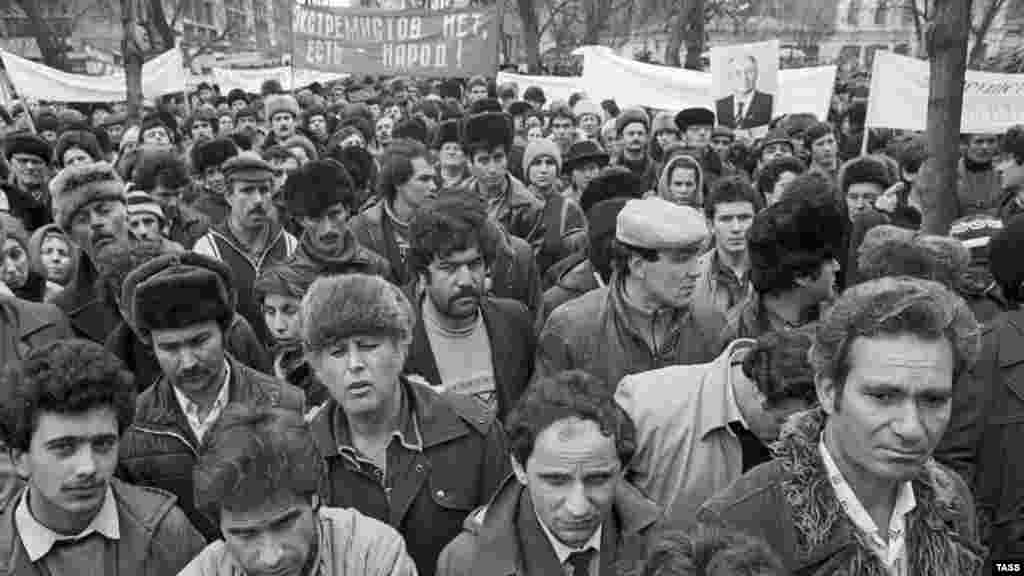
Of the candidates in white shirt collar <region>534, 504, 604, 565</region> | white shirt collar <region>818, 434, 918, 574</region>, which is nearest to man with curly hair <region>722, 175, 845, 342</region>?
white shirt collar <region>534, 504, 604, 565</region>

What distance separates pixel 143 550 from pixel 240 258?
312cm

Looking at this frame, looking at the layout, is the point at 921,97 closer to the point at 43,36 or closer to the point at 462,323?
the point at 462,323

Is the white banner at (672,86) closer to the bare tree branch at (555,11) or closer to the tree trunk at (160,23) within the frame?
the tree trunk at (160,23)

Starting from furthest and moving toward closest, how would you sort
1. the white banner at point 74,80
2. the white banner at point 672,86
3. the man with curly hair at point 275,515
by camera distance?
the white banner at point 74,80, the white banner at point 672,86, the man with curly hair at point 275,515

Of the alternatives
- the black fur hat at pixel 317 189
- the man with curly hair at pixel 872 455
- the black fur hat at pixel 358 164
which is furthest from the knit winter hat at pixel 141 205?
the man with curly hair at pixel 872 455

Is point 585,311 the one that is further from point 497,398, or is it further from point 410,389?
point 410,389

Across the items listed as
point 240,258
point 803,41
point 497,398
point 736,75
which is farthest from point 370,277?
point 803,41

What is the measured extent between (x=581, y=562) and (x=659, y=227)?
5.10 feet

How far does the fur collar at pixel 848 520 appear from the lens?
7.73ft

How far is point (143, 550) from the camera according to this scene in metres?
2.87

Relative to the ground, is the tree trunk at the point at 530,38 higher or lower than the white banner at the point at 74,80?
higher

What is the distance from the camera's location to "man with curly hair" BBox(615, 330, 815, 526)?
313 cm

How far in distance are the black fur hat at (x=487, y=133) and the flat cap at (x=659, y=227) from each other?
3.52 meters

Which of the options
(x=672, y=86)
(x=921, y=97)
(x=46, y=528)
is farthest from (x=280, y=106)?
(x=46, y=528)
